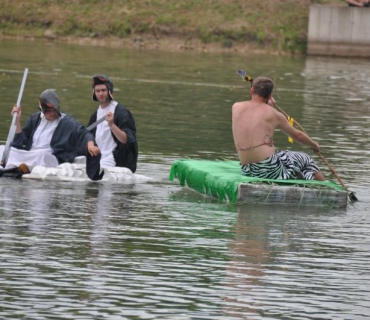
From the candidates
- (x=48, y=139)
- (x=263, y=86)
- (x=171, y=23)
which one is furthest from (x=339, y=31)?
(x=263, y=86)

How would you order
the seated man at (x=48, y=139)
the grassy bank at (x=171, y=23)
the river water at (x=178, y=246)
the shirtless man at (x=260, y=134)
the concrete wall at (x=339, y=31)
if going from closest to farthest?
the river water at (x=178, y=246)
the shirtless man at (x=260, y=134)
the seated man at (x=48, y=139)
the concrete wall at (x=339, y=31)
the grassy bank at (x=171, y=23)

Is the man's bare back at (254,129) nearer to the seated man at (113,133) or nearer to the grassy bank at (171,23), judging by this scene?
the seated man at (113,133)

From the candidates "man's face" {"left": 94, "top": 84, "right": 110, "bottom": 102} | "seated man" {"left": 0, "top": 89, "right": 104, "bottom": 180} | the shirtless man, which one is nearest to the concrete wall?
"man's face" {"left": 94, "top": 84, "right": 110, "bottom": 102}

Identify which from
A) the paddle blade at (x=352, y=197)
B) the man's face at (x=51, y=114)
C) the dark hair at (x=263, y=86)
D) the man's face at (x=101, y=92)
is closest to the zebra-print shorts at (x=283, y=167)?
the paddle blade at (x=352, y=197)

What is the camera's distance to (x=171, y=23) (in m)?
41.4

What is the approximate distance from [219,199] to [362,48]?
87.6 ft

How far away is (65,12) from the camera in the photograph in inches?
1663

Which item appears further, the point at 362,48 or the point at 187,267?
the point at 362,48

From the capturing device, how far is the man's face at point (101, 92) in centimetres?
1514

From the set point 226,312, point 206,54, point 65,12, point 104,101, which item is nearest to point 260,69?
point 206,54

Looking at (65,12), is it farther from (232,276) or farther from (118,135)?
(232,276)

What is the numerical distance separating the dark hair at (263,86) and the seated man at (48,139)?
2.07 metres

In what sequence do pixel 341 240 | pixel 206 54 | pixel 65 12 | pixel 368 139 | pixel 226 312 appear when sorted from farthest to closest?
1. pixel 65 12
2. pixel 206 54
3. pixel 368 139
4. pixel 341 240
5. pixel 226 312

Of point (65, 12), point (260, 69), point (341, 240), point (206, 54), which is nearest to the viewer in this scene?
point (341, 240)
